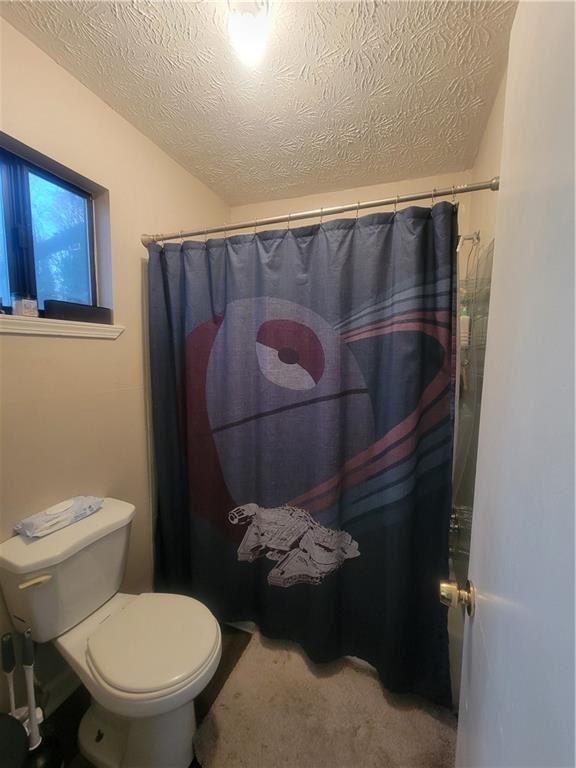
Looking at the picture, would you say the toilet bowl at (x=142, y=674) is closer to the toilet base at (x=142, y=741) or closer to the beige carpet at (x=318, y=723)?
the toilet base at (x=142, y=741)

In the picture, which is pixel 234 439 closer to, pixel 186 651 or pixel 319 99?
pixel 186 651

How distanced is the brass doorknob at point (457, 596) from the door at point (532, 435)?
4 centimetres

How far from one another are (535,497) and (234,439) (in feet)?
4.03

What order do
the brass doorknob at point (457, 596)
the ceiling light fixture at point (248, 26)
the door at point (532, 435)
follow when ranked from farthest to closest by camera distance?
the ceiling light fixture at point (248, 26) < the brass doorknob at point (457, 596) < the door at point (532, 435)

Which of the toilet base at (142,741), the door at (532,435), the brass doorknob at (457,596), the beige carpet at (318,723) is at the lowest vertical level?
the beige carpet at (318,723)

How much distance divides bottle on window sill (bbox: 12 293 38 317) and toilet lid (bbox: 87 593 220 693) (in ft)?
3.74

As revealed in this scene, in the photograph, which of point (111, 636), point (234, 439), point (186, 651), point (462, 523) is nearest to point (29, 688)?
point (111, 636)

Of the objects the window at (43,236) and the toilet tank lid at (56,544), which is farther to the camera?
the window at (43,236)

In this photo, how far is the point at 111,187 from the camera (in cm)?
131

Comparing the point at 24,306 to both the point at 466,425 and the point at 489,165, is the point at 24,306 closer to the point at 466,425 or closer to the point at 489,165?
the point at 466,425

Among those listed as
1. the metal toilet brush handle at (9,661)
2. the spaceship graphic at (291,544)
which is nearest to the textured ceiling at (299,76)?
the spaceship graphic at (291,544)

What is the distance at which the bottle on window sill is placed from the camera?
40.9 inches

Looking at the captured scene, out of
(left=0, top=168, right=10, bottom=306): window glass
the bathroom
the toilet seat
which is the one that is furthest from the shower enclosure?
(left=0, top=168, right=10, bottom=306): window glass

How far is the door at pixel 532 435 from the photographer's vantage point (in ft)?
0.97
